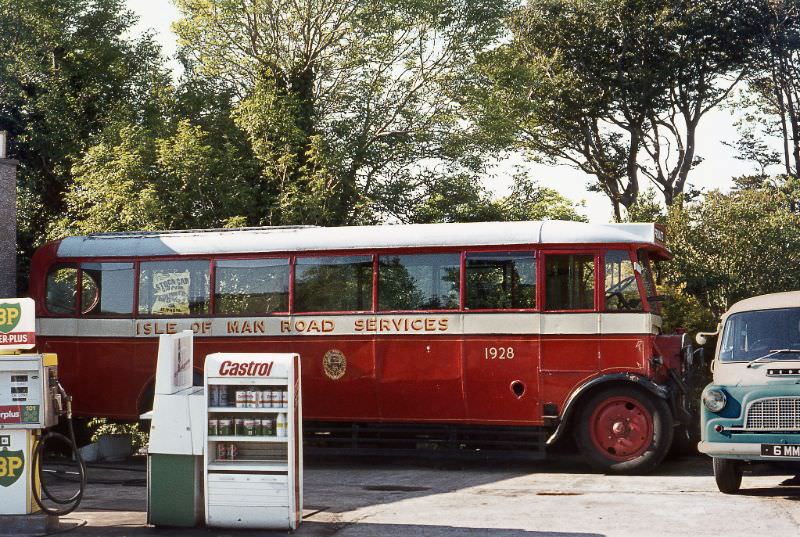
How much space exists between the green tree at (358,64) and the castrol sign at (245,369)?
51.0 ft

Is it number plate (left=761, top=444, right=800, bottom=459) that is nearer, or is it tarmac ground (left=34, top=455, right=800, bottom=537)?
tarmac ground (left=34, top=455, right=800, bottom=537)

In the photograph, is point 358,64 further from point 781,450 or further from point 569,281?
point 781,450

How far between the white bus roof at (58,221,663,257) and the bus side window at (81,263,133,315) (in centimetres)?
21

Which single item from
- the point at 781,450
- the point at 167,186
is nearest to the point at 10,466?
the point at 781,450

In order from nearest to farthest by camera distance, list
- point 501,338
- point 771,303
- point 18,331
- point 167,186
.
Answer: point 18,331 < point 771,303 < point 501,338 < point 167,186

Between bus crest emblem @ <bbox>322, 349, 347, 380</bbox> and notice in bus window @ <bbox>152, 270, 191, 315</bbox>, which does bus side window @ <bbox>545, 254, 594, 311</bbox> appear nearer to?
bus crest emblem @ <bbox>322, 349, 347, 380</bbox>

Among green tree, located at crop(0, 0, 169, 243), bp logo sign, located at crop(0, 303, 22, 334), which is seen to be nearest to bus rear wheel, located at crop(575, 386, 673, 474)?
bp logo sign, located at crop(0, 303, 22, 334)

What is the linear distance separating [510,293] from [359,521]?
4887mm

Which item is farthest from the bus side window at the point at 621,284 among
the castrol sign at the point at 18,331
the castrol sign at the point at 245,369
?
the castrol sign at the point at 18,331

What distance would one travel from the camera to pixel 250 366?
33.1ft

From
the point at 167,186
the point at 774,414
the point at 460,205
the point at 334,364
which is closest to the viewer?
the point at 774,414

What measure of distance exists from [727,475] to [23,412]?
7.31m

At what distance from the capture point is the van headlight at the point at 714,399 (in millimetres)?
11617

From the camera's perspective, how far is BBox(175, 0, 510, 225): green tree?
2642 centimetres
